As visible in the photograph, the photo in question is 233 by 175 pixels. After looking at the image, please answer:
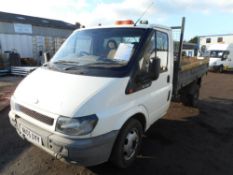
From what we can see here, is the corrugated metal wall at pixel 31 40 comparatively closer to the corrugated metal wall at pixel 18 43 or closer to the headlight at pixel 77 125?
the corrugated metal wall at pixel 18 43

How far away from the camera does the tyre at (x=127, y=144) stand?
9.41 feet

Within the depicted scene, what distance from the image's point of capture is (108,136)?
8.43 feet

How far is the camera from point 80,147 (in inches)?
94.7

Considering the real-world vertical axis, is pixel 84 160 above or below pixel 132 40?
below

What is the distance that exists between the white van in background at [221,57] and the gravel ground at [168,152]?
14534mm

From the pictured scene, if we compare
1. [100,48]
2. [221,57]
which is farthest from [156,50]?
[221,57]

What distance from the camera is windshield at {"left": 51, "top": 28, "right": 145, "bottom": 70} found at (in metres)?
3.10

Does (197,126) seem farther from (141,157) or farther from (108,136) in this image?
(108,136)

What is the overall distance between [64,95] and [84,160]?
833mm

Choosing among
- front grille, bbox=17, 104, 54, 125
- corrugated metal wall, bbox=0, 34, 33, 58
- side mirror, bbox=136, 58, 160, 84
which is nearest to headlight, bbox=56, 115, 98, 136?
front grille, bbox=17, 104, 54, 125

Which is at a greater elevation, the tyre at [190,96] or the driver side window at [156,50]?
the driver side window at [156,50]

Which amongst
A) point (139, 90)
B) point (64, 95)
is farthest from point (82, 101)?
point (139, 90)

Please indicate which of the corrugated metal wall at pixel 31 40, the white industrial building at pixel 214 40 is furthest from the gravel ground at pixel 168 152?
the white industrial building at pixel 214 40

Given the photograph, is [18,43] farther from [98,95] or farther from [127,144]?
[98,95]
